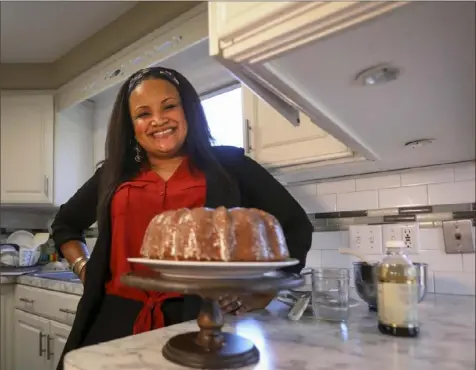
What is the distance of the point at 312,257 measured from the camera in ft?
3.35

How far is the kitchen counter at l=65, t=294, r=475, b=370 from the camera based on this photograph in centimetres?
38

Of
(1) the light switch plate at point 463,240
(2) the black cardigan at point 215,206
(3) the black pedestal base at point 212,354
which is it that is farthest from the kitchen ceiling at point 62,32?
(1) the light switch plate at point 463,240

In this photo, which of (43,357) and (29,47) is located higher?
(29,47)

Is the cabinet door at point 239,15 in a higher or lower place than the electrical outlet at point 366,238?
higher

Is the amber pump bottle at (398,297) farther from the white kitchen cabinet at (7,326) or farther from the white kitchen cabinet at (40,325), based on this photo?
the white kitchen cabinet at (7,326)

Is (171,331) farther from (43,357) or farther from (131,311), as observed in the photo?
(43,357)

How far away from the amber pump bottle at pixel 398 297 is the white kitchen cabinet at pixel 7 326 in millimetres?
1381

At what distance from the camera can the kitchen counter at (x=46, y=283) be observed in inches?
47.7

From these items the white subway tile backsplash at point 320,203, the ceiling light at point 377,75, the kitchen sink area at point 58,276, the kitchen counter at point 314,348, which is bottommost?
the kitchen sink area at point 58,276

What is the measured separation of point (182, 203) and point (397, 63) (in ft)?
1.38

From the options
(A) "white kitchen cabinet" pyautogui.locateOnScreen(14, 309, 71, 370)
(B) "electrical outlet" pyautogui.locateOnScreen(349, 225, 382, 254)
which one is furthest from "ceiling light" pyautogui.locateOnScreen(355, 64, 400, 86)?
(A) "white kitchen cabinet" pyautogui.locateOnScreen(14, 309, 71, 370)

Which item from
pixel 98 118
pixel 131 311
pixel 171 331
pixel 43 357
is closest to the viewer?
pixel 171 331

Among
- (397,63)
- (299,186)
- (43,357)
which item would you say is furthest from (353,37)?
(43,357)

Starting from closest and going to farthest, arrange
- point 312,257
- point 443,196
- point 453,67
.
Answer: point 453,67 → point 443,196 → point 312,257
